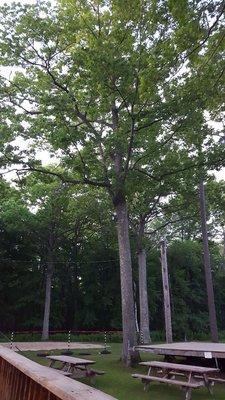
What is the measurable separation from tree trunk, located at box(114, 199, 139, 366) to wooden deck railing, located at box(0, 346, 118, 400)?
8.70 metres

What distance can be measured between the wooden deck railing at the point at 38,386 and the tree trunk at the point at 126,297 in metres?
8.70

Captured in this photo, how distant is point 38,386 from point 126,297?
35.4ft

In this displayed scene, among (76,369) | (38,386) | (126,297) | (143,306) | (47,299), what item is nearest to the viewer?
(38,386)

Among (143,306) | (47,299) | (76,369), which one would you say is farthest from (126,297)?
(47,299)

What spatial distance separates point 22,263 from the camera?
2912 cm

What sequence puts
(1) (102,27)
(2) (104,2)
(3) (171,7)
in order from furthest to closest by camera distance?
(1) (102,27) → (2) (104,2) → (3) (171,7)

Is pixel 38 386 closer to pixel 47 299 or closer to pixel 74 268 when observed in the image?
pixel 47 299

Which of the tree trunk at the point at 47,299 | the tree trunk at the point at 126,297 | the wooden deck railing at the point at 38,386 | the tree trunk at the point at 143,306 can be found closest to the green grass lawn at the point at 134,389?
the tree trunk at the point at 126,297

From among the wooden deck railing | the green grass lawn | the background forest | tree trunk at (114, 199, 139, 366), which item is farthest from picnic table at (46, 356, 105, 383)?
the background forest

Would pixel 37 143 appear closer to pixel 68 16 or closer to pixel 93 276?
pixel 68 16

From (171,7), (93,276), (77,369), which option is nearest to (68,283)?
(93,276)

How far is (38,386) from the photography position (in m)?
2.54

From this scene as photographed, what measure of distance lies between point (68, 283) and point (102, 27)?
22.2 m

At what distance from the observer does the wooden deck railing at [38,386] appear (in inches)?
73.5
